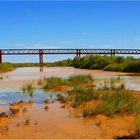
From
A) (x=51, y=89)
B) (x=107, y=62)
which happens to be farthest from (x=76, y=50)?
(x=51, y=89)

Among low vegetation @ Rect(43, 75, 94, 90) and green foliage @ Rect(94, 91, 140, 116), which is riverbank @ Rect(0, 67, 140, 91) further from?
green foliage @ Rect(94, 91, 140, 116)

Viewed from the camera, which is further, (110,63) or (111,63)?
(110,63)

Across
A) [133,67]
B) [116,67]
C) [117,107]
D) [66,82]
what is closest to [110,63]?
[116,67]

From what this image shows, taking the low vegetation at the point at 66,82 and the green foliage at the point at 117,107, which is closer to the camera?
the green foliage at the point at 117,107

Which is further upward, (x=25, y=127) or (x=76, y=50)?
(x=76, y=50)

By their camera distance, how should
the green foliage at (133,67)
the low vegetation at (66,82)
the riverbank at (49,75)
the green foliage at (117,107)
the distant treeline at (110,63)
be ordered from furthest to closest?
the distant treeline at (110,63)
the green foliage at (133,67)
the riverbank at (49,75)
the low vegetation at (66,82)
the green foliage at (117,107)

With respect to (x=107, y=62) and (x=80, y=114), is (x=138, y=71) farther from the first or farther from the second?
(x=80, y=114)

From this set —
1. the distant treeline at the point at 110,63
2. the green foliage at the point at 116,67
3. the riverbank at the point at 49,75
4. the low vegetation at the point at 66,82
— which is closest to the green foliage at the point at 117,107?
the riverbank at the point at 49,75

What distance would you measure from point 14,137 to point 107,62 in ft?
184

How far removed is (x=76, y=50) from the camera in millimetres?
96312

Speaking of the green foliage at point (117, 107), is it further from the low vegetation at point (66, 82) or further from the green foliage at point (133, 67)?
the green foliage at point (133, 67)

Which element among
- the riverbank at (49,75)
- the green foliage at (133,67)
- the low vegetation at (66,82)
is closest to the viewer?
the low vegetation at (66,82)

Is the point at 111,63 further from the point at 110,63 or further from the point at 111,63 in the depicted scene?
the point at 110,63

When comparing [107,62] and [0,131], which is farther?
[107,62]
